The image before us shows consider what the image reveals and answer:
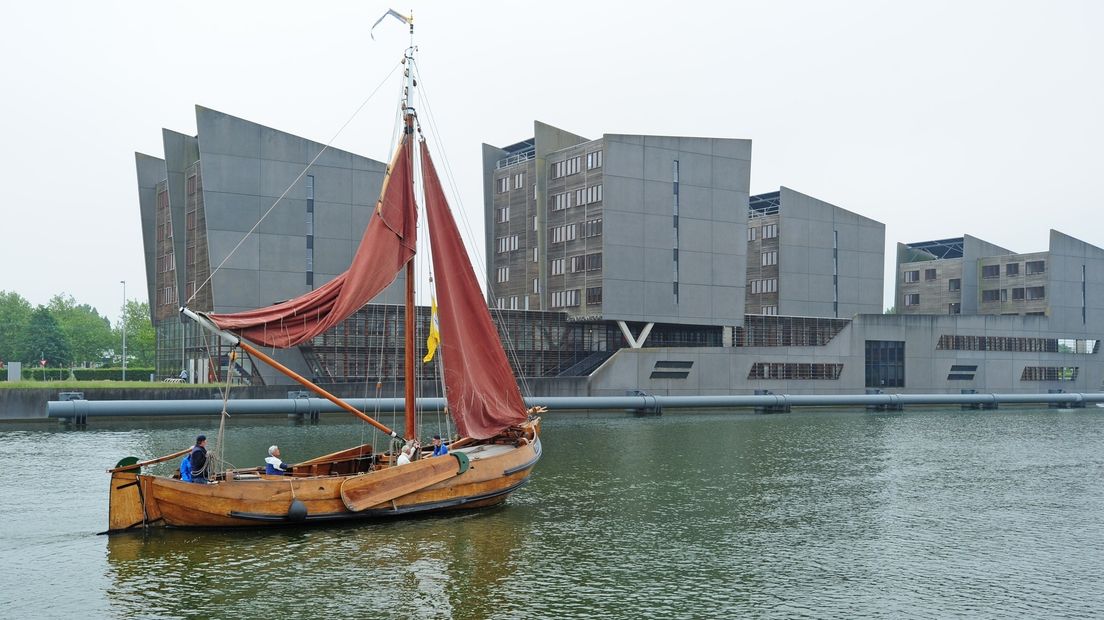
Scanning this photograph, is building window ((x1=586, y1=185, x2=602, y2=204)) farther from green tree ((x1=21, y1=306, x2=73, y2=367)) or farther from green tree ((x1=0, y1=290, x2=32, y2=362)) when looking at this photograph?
green tree ((x1=0, y1=290, x2=32, y2=362))

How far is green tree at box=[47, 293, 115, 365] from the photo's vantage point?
463 feet

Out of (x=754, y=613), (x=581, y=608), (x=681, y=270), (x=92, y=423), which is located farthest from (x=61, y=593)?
(x=681, y=270)

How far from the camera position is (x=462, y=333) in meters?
33.7

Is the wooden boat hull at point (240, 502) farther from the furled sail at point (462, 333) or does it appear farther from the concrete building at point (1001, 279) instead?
the concrete building at point (1001, 279)

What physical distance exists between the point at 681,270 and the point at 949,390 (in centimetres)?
3667

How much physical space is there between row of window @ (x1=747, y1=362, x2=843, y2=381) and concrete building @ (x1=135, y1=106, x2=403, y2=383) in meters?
36.6

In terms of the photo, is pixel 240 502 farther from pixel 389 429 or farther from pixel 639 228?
pixel 639 228

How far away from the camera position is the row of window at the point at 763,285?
114125mm

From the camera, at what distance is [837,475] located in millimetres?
41875

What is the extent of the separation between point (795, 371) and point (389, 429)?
74.0 meters

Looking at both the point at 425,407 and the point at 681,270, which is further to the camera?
the point at 681,270

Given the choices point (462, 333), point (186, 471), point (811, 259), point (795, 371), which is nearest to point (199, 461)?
point (186, 471)

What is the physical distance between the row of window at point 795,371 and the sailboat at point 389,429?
63117 mm

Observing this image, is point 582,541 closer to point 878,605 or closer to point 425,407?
point 878,605
